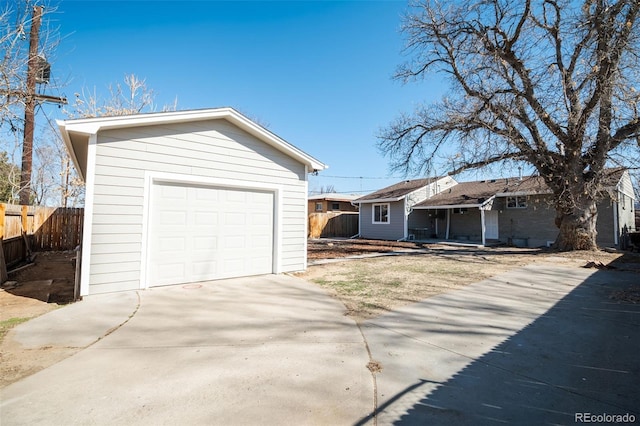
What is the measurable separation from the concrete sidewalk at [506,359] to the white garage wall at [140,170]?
4.56 m

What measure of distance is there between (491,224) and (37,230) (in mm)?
24230

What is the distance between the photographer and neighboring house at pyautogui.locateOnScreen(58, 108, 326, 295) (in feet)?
18.2

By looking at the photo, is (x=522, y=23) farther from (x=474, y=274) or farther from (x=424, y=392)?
(x=424, y=392)

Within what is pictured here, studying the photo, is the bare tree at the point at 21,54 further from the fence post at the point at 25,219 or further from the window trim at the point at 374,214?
the window trim at the point at 374,214

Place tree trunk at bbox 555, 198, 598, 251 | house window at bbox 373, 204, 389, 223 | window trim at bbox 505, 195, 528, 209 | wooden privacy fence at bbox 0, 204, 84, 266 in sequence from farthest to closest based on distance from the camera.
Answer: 1. house window at bbox 373, 204, 389, 223
2. window trim at bbox 505, 195, 528, 209
3. tree trunk at bbox 555, 198, 598, 251
4. wooden privacy fence at bbox 0, 204, 84, 266

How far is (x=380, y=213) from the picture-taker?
2275cm

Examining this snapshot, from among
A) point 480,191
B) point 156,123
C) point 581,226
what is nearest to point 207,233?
point 156,123

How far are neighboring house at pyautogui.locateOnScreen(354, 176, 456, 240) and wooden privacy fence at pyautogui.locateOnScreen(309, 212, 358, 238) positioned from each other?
2.03 meters

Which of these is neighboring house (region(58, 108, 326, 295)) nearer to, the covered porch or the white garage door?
the white garage door

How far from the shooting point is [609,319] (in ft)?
15.3

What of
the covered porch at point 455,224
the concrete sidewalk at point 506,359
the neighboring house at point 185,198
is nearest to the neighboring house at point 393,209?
the covered porch at point 455,224

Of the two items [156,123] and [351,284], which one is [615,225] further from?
[156,123]

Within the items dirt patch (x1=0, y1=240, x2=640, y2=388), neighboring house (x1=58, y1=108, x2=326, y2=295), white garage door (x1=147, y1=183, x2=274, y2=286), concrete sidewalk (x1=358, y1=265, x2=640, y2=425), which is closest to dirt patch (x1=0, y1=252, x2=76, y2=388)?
dirt patch (x1=0, y1=240, x2=640, y2=388)

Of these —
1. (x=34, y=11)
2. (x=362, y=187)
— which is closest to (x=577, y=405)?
(x=34, y=11)
